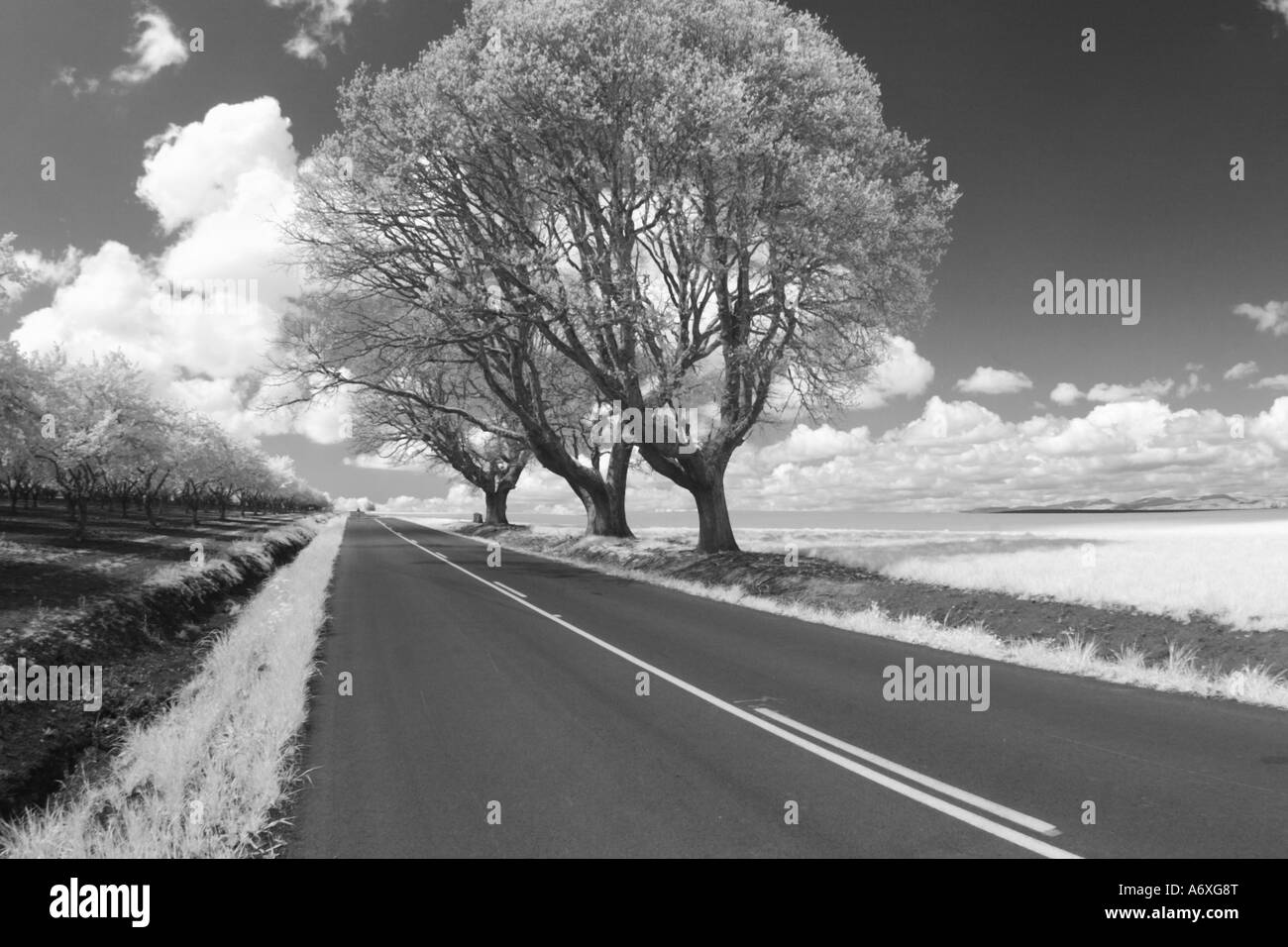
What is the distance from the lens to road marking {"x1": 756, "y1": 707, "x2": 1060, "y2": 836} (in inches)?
174

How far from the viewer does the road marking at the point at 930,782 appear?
14.5 ft

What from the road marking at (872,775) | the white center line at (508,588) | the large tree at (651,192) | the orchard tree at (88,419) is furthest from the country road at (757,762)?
the orchard tree at (88,419)

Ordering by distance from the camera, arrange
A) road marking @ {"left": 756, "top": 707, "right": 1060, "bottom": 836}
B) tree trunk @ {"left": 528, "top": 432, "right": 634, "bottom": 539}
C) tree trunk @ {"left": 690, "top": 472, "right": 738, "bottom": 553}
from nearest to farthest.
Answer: road marking @ {"left": 756, "top": 707, "right": 1060, "bottom": 836} → tree trunk @ {"left": 690, "top": 472, "right": 738, "bottom": 553} → tree trunk @ {"left": 528, "top": 432, "right": 634, "bottom": 539}

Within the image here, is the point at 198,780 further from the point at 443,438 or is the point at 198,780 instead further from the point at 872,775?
the point at 443,438

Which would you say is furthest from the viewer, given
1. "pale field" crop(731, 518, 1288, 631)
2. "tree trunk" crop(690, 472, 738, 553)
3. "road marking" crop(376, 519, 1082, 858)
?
"tree trunk" crop(690, 472, 738, 553)

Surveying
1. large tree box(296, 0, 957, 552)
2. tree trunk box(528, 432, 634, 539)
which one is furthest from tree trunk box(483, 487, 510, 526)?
large tree box(296, 0, 957, 552)

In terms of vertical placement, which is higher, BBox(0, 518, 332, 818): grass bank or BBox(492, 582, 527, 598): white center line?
BBox(0, 518, 332, 818): grass bank

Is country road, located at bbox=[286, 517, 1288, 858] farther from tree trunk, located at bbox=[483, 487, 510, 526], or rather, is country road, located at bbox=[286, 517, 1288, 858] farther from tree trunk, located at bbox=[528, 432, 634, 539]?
tree trunk, located at bbox=[483, 487, 510, 526]

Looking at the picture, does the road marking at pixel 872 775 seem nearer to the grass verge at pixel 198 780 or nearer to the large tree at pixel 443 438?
the grass verge at pixel 198 780

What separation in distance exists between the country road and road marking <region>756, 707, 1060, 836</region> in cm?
3

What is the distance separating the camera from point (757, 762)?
18.4ft
